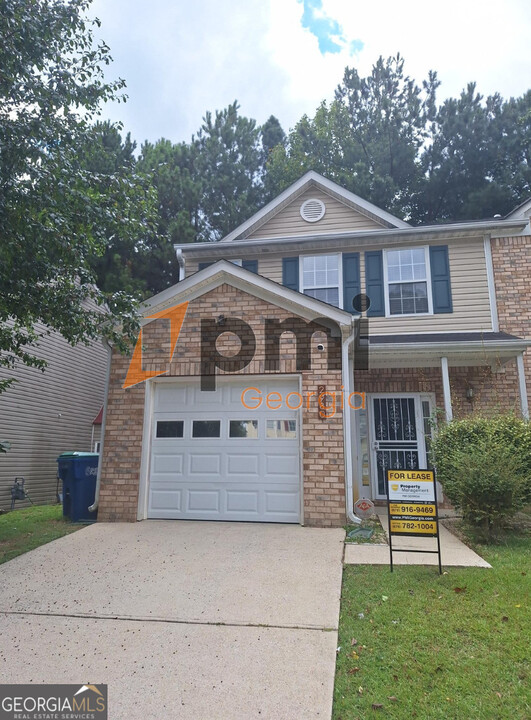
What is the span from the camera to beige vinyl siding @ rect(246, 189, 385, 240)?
39.4 feet

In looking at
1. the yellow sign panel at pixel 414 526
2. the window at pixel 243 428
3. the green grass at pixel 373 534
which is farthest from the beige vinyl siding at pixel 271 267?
the yellow sign panel at pixel 414 526

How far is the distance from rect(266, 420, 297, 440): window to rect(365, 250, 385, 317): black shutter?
425cm

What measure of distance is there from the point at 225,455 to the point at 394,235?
6612 millimetres

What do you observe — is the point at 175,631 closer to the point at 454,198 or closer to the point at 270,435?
the point at 270,435

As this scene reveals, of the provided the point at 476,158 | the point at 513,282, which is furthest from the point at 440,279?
the point at 476,158


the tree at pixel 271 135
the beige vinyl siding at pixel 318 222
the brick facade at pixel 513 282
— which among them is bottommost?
the brick facade at pixel 513 282

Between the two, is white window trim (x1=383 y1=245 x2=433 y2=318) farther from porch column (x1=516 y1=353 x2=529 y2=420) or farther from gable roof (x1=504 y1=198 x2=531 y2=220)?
porch column (x1=516 y1=353 x2=529 y2=420)

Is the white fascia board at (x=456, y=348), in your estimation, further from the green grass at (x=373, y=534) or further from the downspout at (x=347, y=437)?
the green grass at (x=373, y=534)

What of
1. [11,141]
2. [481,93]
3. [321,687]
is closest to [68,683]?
[321,687]

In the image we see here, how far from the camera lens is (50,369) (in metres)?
13.2

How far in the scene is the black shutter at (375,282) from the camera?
1093 centimetres

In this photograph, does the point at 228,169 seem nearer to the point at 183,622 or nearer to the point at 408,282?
the point at 408,282

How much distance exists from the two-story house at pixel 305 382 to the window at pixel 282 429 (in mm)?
24

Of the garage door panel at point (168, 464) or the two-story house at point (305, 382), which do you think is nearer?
the two-story house at point (305, 382)
